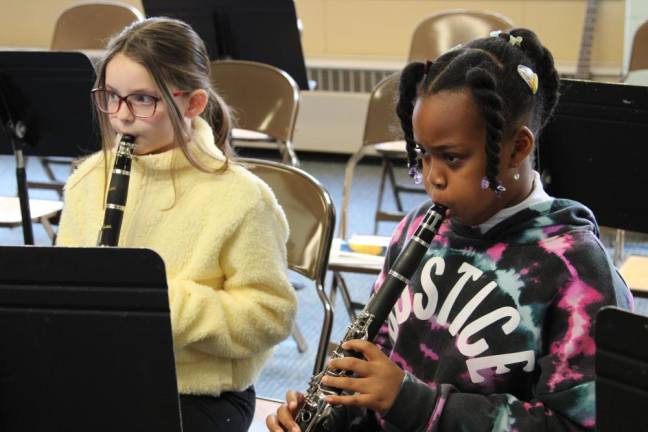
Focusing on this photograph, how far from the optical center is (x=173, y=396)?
1.14 metres

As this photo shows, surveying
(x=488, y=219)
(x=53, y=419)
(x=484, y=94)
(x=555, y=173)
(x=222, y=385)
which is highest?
(x=484, y=94)

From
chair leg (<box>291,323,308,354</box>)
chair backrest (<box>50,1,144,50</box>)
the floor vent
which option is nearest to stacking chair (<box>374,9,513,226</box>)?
chair leg (<box>291,323,308,354</box>)

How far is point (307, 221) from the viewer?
191 centimetres

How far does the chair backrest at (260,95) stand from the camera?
2918 millimetres

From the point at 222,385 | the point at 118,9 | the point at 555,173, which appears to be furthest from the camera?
the point at 118,9

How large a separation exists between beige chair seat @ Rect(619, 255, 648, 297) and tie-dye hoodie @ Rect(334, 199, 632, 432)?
77cm

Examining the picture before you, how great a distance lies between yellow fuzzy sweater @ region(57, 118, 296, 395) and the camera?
58.5 inches

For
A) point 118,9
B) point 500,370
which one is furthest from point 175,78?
point 118,9

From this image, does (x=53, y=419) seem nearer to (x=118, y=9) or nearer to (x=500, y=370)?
(x=500, y=370)

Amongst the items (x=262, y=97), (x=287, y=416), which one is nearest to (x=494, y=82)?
(x=287, y=416)

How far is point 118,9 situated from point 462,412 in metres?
2.96

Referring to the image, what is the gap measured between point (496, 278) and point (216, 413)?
57 centimetres

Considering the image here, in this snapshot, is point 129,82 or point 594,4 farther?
point 594,4

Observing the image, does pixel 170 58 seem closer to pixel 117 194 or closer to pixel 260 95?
pixel 117 194
